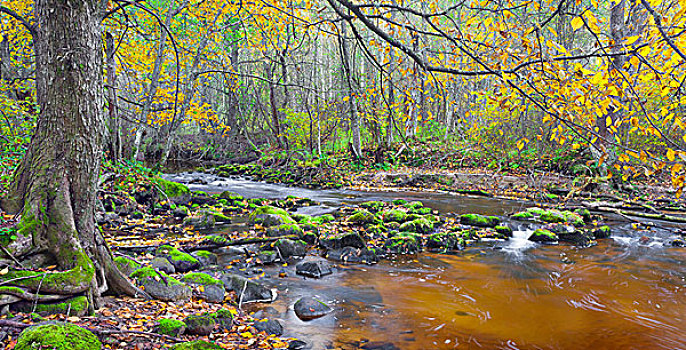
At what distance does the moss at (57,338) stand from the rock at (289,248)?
407 centimetres

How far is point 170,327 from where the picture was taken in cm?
337

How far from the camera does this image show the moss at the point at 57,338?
245cm

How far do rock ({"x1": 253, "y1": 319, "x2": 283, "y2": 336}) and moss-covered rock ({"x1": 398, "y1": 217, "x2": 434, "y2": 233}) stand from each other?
15.4 ft

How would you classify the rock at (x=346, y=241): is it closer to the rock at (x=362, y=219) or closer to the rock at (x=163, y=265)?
the rock at (x=362, y=219)

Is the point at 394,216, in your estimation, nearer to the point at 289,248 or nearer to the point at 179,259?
the point at 289,248

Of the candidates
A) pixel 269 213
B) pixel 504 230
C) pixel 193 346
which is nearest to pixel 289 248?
pixel 269 213

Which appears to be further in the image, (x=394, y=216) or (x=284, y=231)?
(x=394, y=216)

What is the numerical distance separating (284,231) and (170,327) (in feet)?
14.0

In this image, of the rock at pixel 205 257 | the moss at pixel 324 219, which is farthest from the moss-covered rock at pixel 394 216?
the rock at pixel 205 257

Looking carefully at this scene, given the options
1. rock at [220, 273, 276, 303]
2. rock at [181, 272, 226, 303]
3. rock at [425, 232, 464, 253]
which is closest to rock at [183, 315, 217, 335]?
rock at [181, 272, 226, 303]

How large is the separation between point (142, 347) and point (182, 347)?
0.31 metres

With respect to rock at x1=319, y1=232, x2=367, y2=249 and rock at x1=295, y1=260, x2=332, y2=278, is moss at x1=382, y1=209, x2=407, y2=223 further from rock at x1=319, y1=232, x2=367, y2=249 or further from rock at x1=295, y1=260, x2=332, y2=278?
rock at x1=295, y1=260, x2=332, y2=278

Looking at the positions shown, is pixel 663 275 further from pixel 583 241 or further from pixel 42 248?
pixel 42 248

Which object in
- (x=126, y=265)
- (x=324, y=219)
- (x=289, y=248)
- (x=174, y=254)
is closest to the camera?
(x=126, y=265)
